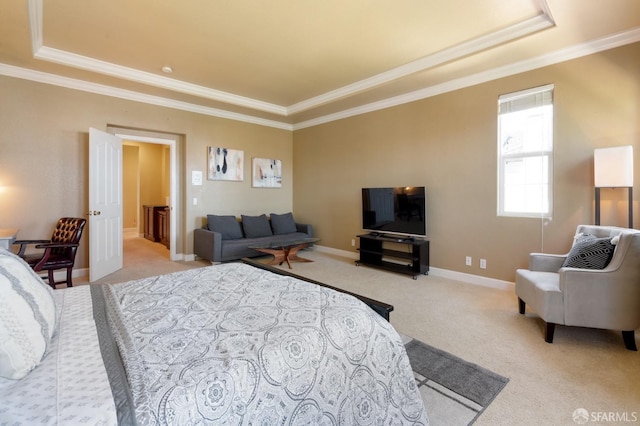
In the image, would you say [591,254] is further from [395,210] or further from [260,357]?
[260,357]

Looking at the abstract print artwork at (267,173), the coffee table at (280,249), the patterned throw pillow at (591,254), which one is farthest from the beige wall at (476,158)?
the coffee table at (280,249)

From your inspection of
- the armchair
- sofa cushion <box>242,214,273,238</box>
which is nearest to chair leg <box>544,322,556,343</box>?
sofa cushion <box>242,214,273,238</box>

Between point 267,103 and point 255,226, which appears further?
point 255,226

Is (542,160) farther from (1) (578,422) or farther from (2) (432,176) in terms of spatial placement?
(1) (578,422)

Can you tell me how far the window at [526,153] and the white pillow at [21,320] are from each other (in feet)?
14.4

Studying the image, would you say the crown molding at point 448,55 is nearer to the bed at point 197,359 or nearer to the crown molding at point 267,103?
the crown molding at point 267,103

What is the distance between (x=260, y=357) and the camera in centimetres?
102

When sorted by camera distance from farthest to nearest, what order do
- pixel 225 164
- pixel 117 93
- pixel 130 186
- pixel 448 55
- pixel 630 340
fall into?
pixel 130 186 < pixel 225 164 < pixel 117 93 < pixel 448 55 < pixel 630 340

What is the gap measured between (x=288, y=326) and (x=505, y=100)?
4080mm

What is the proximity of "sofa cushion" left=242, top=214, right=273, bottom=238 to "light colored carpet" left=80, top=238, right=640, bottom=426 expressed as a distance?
2.16 m

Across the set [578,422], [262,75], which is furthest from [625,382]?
[262,75]

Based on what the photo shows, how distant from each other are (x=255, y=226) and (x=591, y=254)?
4830 millimetres

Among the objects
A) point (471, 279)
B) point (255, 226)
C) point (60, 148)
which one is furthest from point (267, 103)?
point (471, 279)

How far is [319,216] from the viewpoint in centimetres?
638
